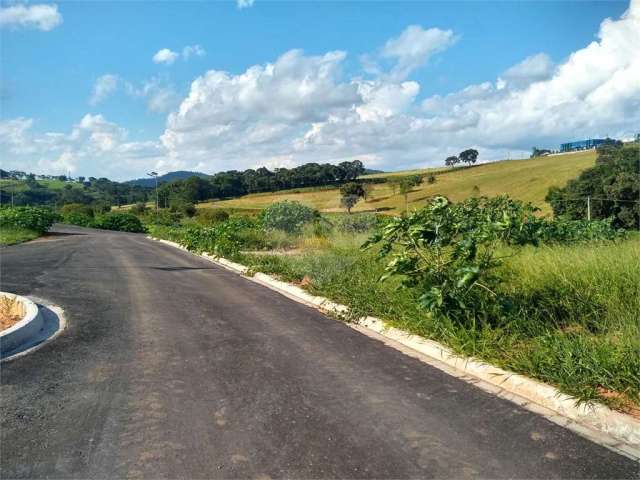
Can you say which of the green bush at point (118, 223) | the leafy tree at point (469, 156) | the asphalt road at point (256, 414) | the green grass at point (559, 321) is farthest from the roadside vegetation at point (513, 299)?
the leafy tree at point (469, 156)

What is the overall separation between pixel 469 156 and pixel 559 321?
13128 cm

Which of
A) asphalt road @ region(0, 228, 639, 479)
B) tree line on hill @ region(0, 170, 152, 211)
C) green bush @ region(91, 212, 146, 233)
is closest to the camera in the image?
asphalt road @ region(0, 228, 639, 479)

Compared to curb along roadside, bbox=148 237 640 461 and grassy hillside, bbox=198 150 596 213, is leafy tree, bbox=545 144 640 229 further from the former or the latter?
curb along roadside, bbox=148 237 640 461

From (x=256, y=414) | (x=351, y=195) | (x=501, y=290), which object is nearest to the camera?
(x=256, y=414)

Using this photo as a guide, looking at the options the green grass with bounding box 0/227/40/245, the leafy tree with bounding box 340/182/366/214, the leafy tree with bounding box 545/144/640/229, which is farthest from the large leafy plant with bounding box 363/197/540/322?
the leafy tree with bounding box 340/182/366/214

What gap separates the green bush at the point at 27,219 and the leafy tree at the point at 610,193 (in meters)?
37.1

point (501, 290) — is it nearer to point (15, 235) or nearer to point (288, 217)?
point (288, 217)

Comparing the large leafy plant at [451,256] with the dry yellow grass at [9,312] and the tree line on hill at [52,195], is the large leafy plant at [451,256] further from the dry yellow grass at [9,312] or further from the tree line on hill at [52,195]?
the tree line on hill at [52,195]

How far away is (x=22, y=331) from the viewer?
6.21 meters

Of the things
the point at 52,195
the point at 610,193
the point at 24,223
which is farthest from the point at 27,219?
the point at 52,195

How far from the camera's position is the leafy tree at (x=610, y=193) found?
127 feet

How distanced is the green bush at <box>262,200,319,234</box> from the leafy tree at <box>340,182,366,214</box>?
52058 mm

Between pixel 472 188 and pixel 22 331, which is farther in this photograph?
pixel 472 188

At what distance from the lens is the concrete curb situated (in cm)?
583
